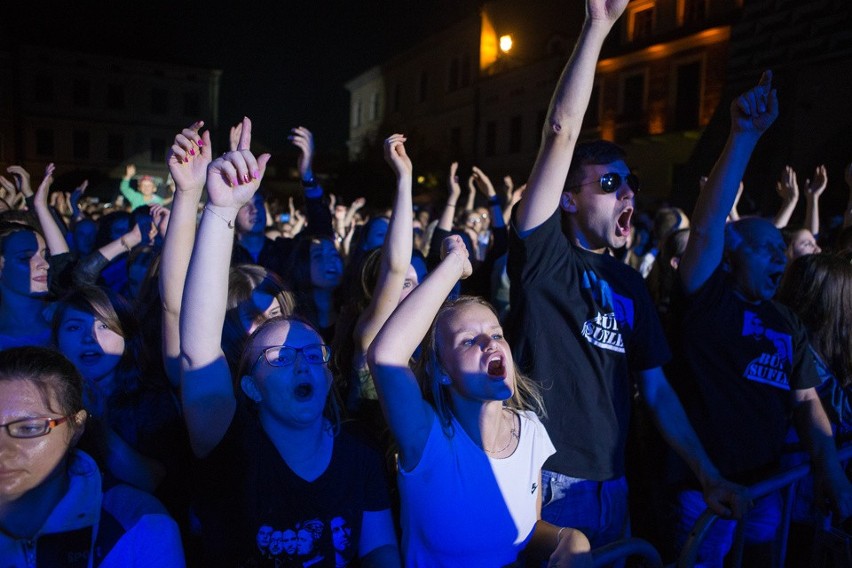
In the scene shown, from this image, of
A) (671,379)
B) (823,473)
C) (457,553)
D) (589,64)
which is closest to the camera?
(457,553)

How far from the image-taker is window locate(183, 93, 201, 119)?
157ft

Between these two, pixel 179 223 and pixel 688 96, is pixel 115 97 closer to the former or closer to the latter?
pixel 688 96

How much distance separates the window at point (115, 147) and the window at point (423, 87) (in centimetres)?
2336

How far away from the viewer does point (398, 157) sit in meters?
3.16

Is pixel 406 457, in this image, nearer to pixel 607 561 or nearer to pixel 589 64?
pixel 607 561

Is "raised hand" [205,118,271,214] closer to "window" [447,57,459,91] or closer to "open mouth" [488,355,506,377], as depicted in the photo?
"open mouth" [488,355,506,377]

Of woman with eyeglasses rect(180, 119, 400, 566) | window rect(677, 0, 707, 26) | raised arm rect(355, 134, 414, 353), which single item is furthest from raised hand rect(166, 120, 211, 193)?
window rect(677, 0, 707, 26)

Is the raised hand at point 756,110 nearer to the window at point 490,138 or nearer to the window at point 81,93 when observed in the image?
the window at point 490,138

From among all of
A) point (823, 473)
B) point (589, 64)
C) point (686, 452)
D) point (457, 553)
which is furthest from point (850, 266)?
point (457, 553)

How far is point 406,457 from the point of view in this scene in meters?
1.94

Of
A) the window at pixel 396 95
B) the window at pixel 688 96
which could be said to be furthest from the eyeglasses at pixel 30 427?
the window at pixel 396 95

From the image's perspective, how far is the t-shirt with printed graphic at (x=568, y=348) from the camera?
2262mm

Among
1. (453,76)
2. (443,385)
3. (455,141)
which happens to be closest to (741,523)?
(443,385)

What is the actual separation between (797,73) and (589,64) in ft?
45.8
